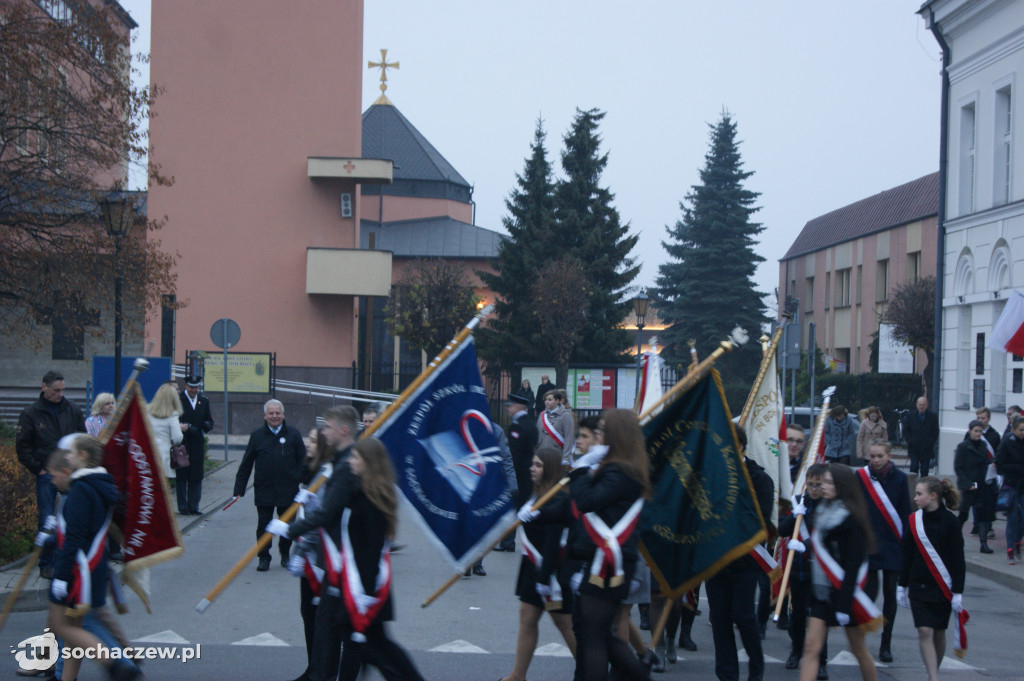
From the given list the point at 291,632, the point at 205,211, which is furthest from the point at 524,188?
the point at 291,632

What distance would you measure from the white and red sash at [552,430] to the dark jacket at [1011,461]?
5.38 meters

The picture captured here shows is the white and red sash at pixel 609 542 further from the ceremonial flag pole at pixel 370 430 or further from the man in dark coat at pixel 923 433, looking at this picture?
the man in dark coat at pixel 923 433

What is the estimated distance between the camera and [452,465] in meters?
6.51

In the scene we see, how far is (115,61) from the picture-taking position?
17984 mm

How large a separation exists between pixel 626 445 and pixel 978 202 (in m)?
18.4

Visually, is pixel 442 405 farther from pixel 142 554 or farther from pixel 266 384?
pixel 266 384

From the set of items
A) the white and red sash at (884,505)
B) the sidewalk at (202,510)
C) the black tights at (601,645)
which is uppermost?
the white and red sash at (884,505)

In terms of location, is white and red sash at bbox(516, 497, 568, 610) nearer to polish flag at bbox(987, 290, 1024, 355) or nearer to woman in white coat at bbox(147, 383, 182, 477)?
woman in white coat at bbox(147, 383, 182, 477)

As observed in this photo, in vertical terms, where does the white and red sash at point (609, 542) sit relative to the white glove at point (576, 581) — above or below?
above

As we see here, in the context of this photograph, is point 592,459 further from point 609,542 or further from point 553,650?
point 553,650

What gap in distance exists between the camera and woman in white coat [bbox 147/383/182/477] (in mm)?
12930

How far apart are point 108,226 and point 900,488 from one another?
1245 cm

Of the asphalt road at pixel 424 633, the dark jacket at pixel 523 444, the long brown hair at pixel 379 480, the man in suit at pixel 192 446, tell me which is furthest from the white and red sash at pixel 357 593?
the man in suit at pixel 192 446

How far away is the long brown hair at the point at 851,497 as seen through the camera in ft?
20.5
